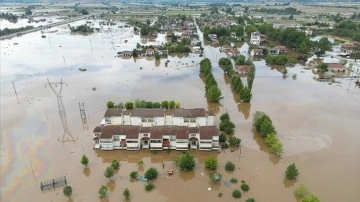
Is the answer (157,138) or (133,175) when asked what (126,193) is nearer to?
(133,175)

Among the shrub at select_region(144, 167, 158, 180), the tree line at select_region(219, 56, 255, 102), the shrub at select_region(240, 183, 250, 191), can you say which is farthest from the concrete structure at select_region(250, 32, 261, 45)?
the shrub at select_region(144, 167, 158, 180)

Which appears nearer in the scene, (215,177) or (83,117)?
(215,177)

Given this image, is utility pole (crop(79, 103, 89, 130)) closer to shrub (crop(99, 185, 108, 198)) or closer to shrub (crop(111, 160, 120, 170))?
shrub (crop(111, 160, 120, 170))

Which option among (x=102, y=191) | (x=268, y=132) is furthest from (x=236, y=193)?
(x=102, y=191)

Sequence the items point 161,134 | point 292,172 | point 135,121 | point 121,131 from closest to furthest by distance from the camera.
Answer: point 292,172 → point 161,134 → point 121,131 → point 135,121

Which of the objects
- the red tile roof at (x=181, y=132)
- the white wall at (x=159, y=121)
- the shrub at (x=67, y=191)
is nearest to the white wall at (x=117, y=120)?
the white wall at (x=159, y=121)

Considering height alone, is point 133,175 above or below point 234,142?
below

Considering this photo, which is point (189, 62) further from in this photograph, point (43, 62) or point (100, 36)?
point (100, 36)
